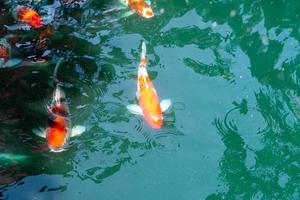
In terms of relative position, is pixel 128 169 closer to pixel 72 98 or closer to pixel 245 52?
pixel 72 98

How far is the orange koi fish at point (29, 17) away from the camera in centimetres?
543

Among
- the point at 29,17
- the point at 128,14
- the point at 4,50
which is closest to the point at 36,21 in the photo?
the point at 29,17

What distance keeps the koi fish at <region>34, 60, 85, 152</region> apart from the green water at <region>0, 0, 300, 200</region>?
0.40 ft

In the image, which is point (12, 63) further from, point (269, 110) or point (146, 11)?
point (269, 110)

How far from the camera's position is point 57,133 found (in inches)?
167

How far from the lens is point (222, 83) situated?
5043 millimetres

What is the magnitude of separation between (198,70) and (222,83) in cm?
33

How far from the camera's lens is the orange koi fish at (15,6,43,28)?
543 cm

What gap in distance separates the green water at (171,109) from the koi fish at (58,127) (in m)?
0.12

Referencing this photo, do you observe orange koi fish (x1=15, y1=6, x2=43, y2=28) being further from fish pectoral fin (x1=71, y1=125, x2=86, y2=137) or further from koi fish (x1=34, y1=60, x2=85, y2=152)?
fish pectoral fin (x1=71, y1=125, x2=86, y2=137)

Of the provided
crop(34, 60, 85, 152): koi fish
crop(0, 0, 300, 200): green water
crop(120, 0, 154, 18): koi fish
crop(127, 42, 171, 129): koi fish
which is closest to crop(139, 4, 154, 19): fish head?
crop(120, 0, 154, 18): koi fish

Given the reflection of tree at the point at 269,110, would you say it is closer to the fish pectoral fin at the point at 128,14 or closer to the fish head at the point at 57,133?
the fish pectoral fin at the point at 128,14

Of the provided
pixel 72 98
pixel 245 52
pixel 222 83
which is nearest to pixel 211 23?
pixel 245 52

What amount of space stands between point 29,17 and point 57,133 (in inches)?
75.3
